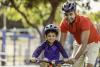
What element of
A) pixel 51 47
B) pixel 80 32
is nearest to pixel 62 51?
Answer: pixel 51 47

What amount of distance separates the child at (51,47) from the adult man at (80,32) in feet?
0.81

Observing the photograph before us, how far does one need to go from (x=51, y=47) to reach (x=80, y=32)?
2.09 ft

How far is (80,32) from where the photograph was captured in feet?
22.2

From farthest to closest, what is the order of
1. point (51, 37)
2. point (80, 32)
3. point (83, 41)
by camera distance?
point (80, 32) → point (83, 41) → point (51, 37)

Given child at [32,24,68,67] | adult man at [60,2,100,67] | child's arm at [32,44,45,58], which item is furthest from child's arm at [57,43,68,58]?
child's arm at [32,44,45,58]

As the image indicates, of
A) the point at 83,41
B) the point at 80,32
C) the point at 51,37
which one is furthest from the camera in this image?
Result: the point at 80,32

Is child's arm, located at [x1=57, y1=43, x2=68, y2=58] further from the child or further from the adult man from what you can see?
the adult man

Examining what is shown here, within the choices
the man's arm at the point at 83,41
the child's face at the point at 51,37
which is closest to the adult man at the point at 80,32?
the man's arm at the point at 83,41

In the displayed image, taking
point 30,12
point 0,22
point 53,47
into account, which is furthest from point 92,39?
point 0,22

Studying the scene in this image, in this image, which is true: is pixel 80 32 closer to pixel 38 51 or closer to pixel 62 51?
pixel 62 51

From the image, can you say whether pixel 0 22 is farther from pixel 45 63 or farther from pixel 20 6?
pixel 45 63

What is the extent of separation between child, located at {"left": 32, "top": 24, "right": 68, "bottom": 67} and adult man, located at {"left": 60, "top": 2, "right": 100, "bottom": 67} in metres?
0.25

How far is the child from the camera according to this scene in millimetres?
6281

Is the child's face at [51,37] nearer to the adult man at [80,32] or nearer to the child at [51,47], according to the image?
the child at [51,47]
